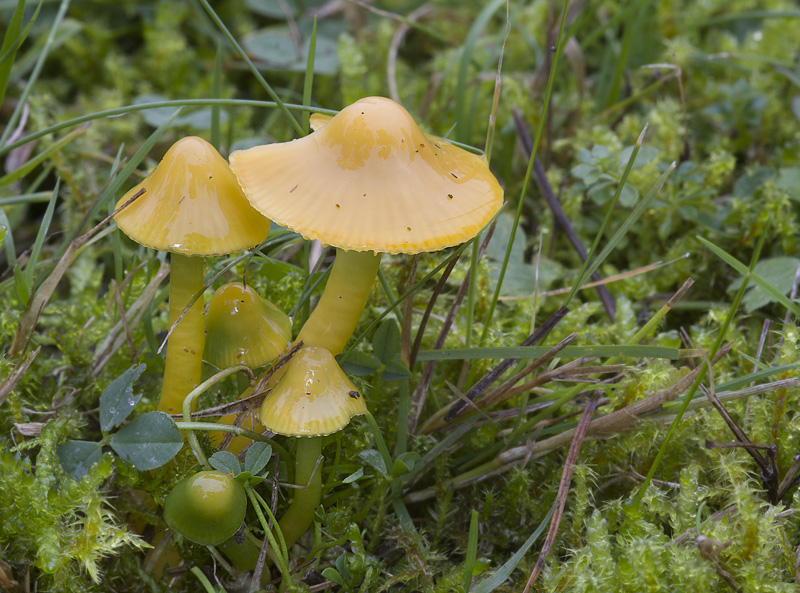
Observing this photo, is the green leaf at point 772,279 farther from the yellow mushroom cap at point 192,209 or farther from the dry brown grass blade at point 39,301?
the dry brown grass blade at point 39,301

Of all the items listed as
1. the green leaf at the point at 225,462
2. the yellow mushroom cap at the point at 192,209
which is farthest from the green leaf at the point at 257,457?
the yellow mushroom cap at the point at 192,209

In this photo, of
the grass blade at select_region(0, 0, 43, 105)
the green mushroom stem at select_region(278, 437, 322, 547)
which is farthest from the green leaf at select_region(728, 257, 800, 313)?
the grass blade at select_region(0, 0, 43, 105)

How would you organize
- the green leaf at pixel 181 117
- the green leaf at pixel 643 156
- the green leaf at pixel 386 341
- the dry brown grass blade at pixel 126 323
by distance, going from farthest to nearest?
1. the green leaf at pixel 181 117
2. the green leaf at pixel 643 156
3. the dry brown grass blade at pixel 126 323
4. the green leaf at pixel 386 341

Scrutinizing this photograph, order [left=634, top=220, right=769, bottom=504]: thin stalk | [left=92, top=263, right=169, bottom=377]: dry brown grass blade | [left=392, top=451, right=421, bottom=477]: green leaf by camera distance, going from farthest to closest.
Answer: [left=92, top=263, right=169, bottom=377]: dry brown grass blade, [left=392, top=451, right=421, bottom=477]: green leaf, [left=634, top=220, right=769, bottom=504]: thin stalk

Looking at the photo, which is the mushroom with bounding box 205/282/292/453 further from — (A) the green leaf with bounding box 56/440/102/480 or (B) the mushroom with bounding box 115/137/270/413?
(A) the green leaf with bounding box 56/440/102/480

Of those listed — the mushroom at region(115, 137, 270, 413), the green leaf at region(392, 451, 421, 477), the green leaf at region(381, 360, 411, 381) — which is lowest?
the green leaf at region(392, 451, 421, 477)

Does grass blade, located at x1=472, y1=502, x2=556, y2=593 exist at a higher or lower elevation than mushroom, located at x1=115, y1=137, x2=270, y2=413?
lower

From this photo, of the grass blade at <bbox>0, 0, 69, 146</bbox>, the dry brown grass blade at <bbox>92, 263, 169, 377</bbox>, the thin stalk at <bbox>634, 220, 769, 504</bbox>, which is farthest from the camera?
the grass blade at <bbox>0, 0, 69, 146</bbox>

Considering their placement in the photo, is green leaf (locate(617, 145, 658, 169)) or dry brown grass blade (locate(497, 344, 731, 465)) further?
green leaf (locate(617, 145, 658, 169))
